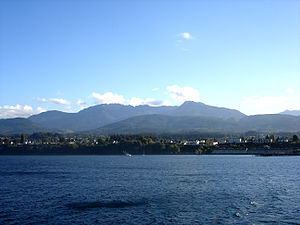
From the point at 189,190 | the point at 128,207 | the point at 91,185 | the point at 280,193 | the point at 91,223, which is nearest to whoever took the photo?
the point at 91,223

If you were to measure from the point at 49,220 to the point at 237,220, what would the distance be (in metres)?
20.1

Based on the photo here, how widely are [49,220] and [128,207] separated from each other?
1004cm

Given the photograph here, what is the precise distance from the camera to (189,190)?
178 ft

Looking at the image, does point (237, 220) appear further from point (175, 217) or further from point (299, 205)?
point (299, 205)

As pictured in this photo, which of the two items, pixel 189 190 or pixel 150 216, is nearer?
pixel 150 216

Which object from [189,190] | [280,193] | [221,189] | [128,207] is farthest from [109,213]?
[280,193]

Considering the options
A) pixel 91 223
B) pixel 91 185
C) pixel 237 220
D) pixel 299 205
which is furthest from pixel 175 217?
pixel 91 185

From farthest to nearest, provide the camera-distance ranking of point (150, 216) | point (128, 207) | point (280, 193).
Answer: point (280, 193), point (128, 207), point (150, 216)

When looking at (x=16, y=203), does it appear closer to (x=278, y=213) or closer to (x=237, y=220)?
(x=237, y=220)

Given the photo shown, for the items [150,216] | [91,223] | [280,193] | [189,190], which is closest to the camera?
[91,223]

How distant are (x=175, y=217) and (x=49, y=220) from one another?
13.7m

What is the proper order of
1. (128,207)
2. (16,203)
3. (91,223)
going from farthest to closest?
(16,203) → (128,207) → (91,223)

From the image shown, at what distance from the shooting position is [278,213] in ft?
125

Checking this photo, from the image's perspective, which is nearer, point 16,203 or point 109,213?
point 109,213
